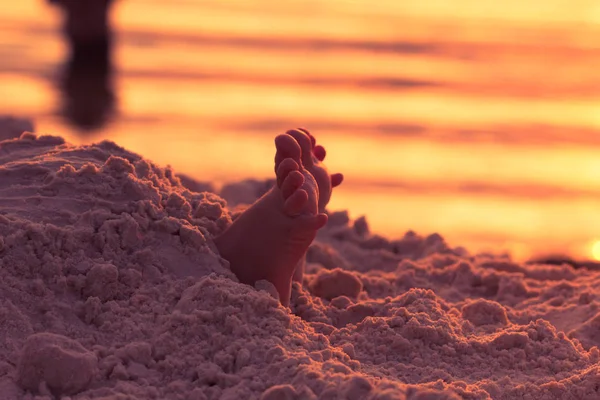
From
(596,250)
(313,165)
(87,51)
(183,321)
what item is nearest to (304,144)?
(313,165)

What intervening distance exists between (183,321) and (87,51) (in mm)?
5979

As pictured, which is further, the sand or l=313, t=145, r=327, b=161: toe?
l=313, t=145, r=327, b=161: toe

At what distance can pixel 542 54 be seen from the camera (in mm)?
7609

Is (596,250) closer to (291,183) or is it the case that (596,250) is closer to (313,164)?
(313,164)

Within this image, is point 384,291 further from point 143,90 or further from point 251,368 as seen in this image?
point 143,90

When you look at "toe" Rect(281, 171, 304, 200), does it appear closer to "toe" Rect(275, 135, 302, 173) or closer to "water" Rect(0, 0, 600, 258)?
"toe" Rect(275, 135, 302, 173)

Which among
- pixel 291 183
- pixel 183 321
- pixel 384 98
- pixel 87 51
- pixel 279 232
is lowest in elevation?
pixel 183 321

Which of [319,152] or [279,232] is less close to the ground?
[319,152]

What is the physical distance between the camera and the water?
173 inches

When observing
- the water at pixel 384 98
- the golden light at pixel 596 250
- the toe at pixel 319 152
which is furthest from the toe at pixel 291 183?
the golden light at pixel 596 250

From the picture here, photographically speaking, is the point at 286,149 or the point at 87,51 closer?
the point at 286,149

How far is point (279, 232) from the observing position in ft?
7.00

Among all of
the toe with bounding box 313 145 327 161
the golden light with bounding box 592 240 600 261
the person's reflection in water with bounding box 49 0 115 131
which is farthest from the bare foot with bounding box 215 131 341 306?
the person's reflection in water with bounding box 49 0 115 131

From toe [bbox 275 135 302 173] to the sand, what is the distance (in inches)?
9.7
